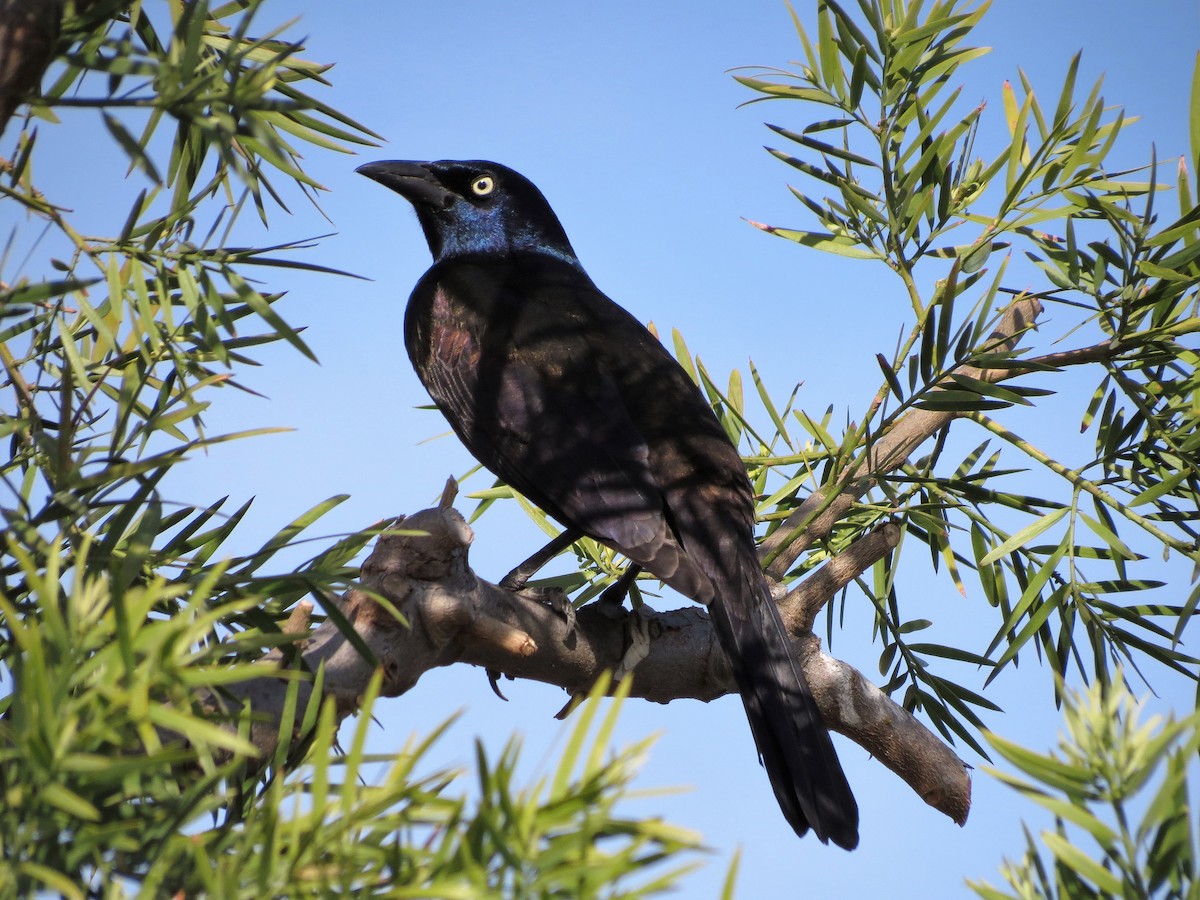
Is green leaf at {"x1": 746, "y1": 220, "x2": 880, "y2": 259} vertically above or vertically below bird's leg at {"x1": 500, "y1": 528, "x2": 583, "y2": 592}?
above

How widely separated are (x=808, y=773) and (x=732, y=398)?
4.51 ft

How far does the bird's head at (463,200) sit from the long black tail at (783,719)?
2.43 metres

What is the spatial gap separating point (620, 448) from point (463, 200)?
6.43 feet

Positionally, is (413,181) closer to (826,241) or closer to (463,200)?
(463,200)

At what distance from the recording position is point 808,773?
2.75 metres

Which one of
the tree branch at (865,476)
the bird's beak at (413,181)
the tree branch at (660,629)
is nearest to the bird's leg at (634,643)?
the tree branch at (660,629)

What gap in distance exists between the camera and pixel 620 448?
3473mm

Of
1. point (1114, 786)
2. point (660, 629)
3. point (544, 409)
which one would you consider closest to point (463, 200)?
point (544, 409)

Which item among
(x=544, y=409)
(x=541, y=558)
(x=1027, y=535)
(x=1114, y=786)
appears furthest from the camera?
(x=541, y=558)

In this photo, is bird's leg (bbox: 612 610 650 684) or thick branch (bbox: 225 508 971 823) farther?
bird's leg (bbox: 612 610 650 684)

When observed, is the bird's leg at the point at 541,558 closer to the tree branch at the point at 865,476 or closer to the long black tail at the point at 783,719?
the tree branch at the point at 865,476

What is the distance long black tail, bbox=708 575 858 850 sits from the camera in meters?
2.72

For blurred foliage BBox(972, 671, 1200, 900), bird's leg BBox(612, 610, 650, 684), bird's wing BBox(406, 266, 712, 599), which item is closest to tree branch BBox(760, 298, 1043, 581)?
bird's wing BBox(406, 266, 712, 599)

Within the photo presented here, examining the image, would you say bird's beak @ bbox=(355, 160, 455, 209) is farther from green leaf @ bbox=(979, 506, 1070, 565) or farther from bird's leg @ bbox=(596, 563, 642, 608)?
green leaf @ bbox=(979, 506, 1070, 565)
